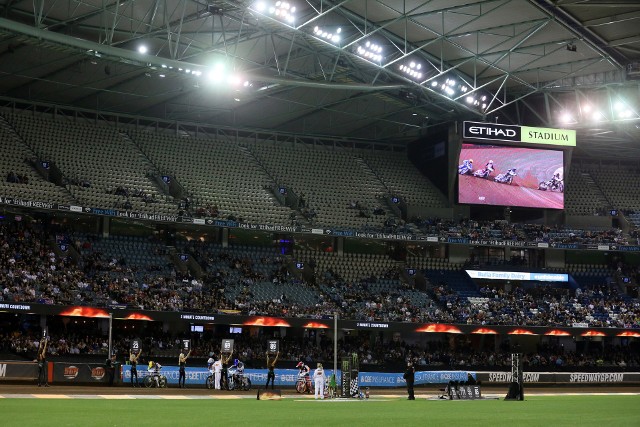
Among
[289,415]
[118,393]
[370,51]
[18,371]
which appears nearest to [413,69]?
[370,51]

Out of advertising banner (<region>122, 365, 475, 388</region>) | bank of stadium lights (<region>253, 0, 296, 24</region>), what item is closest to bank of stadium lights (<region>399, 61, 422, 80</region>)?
bank of stadium lights (<region>253, 0, 296, 24</region>)

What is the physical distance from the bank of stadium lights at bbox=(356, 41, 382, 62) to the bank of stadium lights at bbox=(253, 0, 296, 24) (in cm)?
620

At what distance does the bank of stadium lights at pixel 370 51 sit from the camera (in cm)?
4506

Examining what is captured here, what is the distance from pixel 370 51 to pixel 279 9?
780 cm

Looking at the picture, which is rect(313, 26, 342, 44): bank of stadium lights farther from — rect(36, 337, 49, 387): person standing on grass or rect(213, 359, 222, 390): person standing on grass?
rect(36, 337, 49, 387): person standing on grass

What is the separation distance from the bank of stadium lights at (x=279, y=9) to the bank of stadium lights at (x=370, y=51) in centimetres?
620

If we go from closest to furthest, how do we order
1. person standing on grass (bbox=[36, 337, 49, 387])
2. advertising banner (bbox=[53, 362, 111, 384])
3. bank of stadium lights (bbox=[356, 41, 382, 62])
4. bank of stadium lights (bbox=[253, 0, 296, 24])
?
person standing on grass (bbox=[36, 337, 49, 387])
bank of stadium lights (bbox=[253, 0, 296, 24])
advertising banner (bbox=[53, 362, 111, 384])
bank of stadium lights (bbox=[356, 41, 382, 62])

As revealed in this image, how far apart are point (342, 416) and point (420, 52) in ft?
99.4

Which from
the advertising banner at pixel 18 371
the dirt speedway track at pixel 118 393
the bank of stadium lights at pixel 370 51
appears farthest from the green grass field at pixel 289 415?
the bank of stadium lights at pixel 370 51

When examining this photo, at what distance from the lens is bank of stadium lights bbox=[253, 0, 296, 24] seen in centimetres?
3825

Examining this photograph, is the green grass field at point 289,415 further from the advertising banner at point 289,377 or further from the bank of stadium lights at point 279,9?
the bank of stadium lights at point 279,9

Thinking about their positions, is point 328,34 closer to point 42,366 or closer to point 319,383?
point 319,383

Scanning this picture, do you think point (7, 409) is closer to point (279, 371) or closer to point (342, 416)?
point (342, 416)

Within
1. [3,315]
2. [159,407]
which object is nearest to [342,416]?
[159,407]
